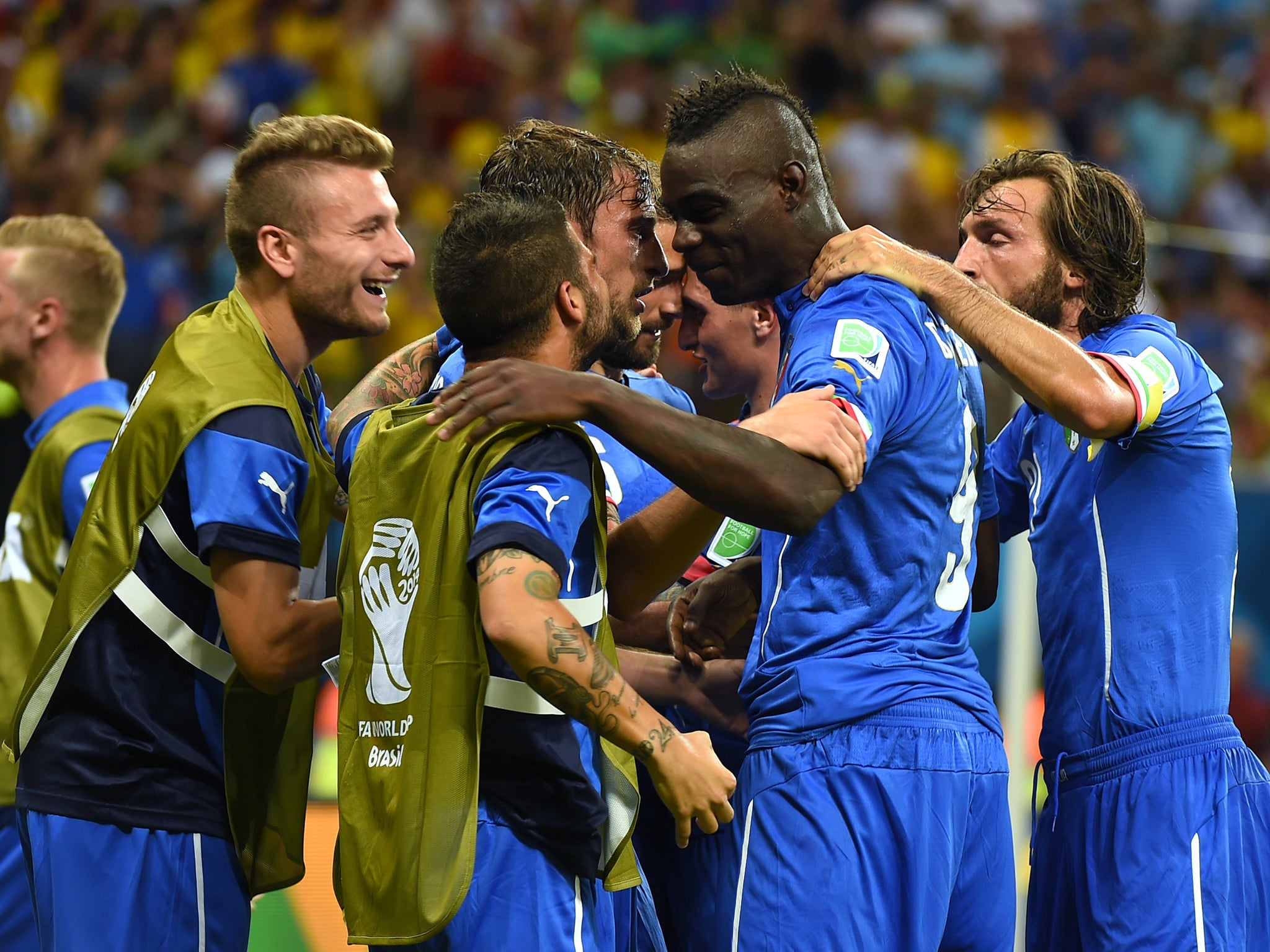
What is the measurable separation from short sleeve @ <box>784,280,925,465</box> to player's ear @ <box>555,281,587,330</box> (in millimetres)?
451

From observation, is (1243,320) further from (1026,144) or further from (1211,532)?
(1211,532)

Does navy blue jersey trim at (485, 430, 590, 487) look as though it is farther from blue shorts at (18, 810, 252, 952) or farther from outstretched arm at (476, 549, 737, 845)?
blue shorts at (18, 810, 252, 952)

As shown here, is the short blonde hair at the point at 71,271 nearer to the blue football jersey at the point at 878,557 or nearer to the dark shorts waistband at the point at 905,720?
the blue football jersey at the point at 878,557

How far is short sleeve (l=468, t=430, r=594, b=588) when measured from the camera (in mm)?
2533

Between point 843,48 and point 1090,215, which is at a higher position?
point 843,48

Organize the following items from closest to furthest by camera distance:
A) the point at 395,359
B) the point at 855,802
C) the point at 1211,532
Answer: the point at 855,802, the point at 1211,532, the point at 395,359

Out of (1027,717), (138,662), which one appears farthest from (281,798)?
(1027,717)

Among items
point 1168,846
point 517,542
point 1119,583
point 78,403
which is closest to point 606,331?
point 517,542

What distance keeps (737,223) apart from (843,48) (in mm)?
10241

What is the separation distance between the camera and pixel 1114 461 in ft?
11.5

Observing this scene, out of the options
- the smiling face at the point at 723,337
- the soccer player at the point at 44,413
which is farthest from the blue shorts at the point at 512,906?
the soccer player at the point at 44,413

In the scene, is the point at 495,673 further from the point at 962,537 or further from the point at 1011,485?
the point at 1011,485

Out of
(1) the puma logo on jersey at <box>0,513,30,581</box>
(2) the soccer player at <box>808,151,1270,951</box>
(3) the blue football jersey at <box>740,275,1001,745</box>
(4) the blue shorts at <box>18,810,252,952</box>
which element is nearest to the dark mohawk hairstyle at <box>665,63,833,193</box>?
(2) the soccer player at <box>808,151,1270,951</box>

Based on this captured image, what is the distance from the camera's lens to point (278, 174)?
3617 mm
